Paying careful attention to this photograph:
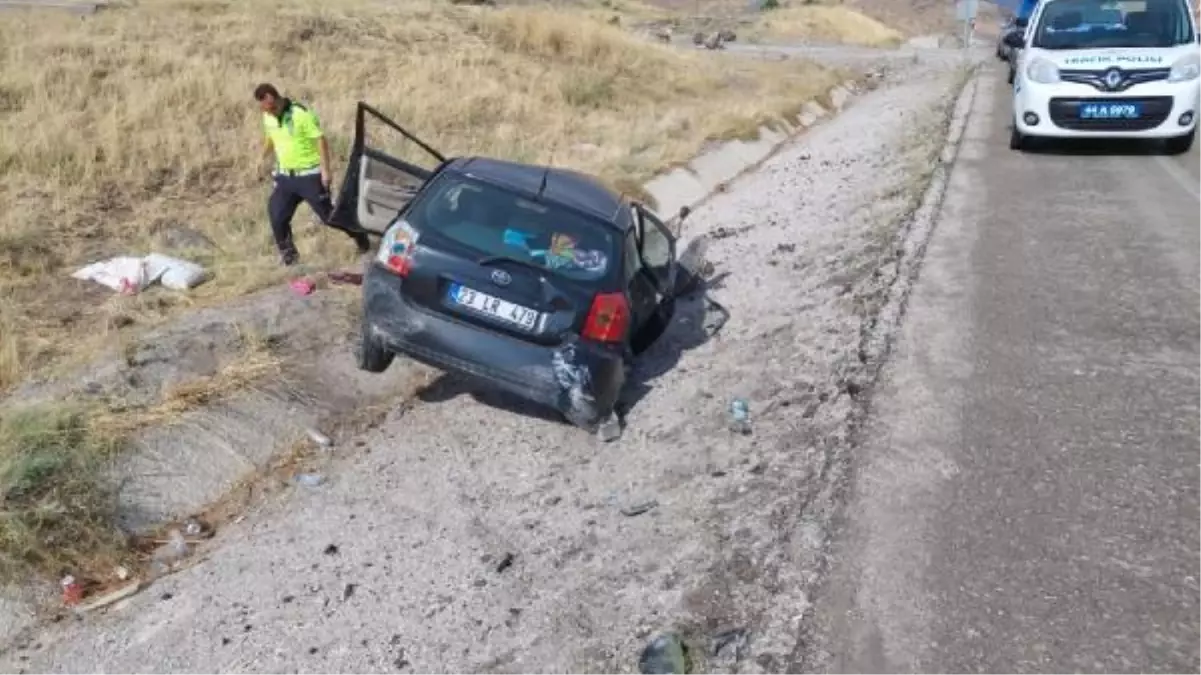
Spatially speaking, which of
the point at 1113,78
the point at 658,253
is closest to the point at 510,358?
the point at 658,253

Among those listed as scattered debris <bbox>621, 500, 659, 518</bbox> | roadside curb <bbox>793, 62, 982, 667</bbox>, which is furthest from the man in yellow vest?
scattered debris <bbox>621, 500, 659, 518</bbox>

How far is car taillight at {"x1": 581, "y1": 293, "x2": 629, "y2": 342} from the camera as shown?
5980 millimetres

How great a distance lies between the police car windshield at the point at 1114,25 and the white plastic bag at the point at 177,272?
10.0m

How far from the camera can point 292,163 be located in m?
9.09

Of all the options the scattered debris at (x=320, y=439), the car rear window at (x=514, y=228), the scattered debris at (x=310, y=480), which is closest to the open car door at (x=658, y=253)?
the car rear window at (x=514, y=228)

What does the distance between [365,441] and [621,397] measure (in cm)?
161

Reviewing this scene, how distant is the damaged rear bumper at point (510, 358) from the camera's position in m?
5.88

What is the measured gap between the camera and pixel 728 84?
26.0m

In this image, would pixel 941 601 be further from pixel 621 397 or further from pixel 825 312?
pixel 825 312

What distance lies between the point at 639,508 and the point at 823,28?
5550 centimetres

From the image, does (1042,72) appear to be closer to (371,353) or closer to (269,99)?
A: (269,99)

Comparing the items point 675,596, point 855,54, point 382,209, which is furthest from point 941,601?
point 855,54

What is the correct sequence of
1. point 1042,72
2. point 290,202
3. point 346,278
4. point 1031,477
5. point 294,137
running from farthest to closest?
point 1042,72 → point 290,202 → point 294,137 → point 346,278 → point 1031,477

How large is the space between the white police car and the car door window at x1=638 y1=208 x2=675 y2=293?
6934 mm
